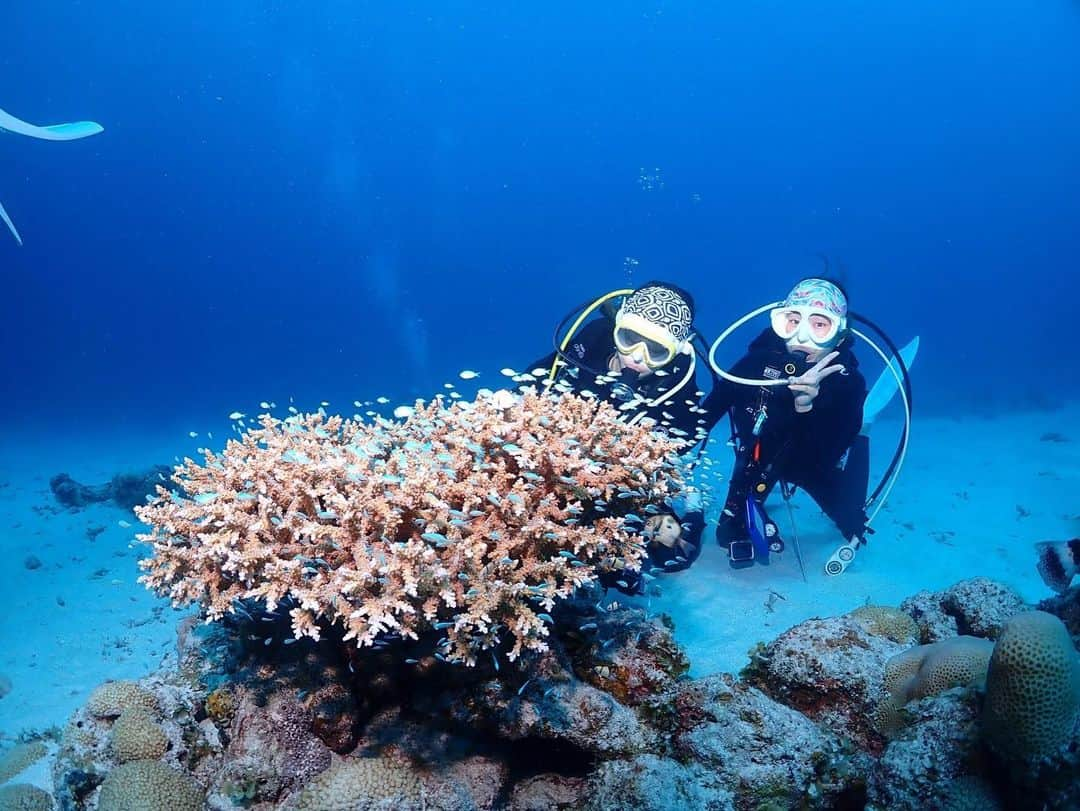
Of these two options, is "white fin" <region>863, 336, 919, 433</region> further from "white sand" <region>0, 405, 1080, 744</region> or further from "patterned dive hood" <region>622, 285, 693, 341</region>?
"patterned dive hood" <region>622, 285, 693, 341</region>

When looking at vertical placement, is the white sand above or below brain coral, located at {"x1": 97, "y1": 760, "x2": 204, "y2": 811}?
above

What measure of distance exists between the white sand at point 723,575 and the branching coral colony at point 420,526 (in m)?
3.38

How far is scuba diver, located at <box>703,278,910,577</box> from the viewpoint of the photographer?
6484mm

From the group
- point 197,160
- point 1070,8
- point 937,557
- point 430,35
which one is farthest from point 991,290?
point 197,160

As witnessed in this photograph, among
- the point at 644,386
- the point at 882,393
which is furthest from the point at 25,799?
the point at 882,393

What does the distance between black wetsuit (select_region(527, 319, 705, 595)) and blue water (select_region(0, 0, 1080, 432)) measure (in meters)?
65.8

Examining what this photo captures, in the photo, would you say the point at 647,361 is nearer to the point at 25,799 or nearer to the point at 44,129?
the point at 44,129

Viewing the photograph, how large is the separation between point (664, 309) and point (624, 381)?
2.73ft

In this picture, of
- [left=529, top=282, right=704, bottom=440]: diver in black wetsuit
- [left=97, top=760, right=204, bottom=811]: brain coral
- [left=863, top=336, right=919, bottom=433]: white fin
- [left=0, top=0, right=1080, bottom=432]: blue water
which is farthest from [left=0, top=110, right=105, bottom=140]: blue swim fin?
[left=0, top=0, right=1080, bottom=432]: blue water

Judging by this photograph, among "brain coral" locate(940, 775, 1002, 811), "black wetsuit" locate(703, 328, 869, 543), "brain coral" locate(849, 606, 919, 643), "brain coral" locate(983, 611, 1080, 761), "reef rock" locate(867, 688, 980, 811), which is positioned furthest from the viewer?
"black wetsuit" locate(703, 328, 869, 543)

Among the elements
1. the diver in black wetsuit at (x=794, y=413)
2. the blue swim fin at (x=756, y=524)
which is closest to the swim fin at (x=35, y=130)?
the diver in black wetsuit at (x=794, y=413)

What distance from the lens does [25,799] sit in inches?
131

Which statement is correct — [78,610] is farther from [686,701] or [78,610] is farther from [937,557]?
[937,557]

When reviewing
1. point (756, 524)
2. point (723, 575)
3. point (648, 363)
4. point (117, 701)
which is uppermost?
point (648, 363)
